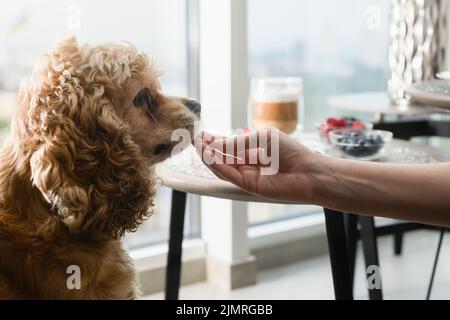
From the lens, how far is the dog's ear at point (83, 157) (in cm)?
84

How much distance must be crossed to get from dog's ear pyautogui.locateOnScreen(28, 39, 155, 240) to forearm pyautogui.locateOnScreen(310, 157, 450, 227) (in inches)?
11.8

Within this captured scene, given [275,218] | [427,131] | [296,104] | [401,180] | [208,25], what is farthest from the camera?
[275,218]

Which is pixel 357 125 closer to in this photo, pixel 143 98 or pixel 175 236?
pixel 175 236

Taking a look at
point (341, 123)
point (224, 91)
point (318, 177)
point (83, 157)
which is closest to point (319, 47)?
point (224, 91)

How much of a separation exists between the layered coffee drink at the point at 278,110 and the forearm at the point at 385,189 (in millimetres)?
400

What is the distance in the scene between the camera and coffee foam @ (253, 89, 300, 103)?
4.68 ft

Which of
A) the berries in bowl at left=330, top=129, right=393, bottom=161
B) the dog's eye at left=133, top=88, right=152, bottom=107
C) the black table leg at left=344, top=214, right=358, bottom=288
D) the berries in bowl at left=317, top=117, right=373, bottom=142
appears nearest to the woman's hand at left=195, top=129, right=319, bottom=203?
the dog's eye at left=133, top=88, right=152, bottom=107

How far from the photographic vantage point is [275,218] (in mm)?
2559

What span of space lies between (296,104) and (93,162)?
0.66m

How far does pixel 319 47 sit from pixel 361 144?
1.35m

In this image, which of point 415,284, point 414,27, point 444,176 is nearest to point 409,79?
point 414,27

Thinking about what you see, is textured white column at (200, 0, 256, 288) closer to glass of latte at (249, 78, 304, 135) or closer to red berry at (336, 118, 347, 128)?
glass of latte at (249, 78, 304, 135)
